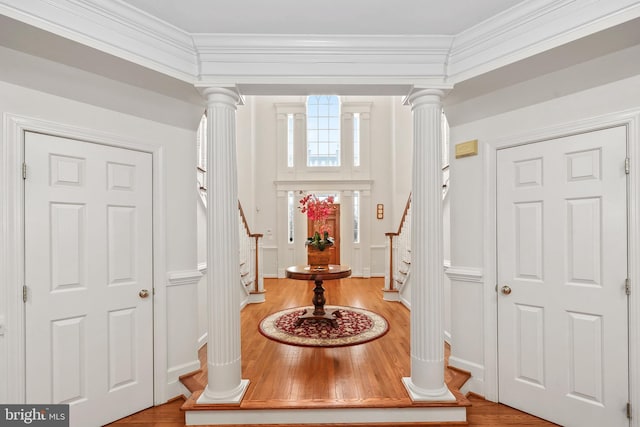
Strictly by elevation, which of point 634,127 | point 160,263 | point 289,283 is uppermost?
point 634,127

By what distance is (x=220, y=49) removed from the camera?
223 centimetres

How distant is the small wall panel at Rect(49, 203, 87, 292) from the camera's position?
206 cm

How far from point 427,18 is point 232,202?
1948mm

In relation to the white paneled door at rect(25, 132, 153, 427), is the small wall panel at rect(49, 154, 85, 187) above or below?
above

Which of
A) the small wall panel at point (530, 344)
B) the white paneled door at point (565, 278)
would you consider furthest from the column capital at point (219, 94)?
the small wall panel at point (530, 344)

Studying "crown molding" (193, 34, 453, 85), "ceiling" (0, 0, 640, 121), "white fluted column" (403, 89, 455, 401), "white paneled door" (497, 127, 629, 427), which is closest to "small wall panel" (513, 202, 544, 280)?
"white paneled door" (497, 127, 629, 427)

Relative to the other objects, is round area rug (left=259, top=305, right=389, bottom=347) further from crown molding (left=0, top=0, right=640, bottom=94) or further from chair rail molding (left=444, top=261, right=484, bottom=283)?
crown molding (left=0, top=0, right=640, bottom=94)

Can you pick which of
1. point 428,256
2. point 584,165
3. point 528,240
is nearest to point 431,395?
point 428,256

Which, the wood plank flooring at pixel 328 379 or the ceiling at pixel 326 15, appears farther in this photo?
the wood plank flooring at pixel 328 379

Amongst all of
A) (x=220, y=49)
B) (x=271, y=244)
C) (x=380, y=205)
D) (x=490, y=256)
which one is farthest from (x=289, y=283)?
(x=220, y=49)

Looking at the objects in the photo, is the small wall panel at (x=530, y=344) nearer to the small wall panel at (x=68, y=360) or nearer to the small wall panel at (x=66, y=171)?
the small wall panel at (x=68, y=360)

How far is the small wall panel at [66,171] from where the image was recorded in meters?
2.05

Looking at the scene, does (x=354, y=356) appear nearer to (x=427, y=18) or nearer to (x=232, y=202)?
(x=232, y=202)

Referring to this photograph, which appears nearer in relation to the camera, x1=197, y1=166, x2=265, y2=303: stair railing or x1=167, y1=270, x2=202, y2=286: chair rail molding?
x1=167, y1=270, x2=202, y2=286: chair rail molding
